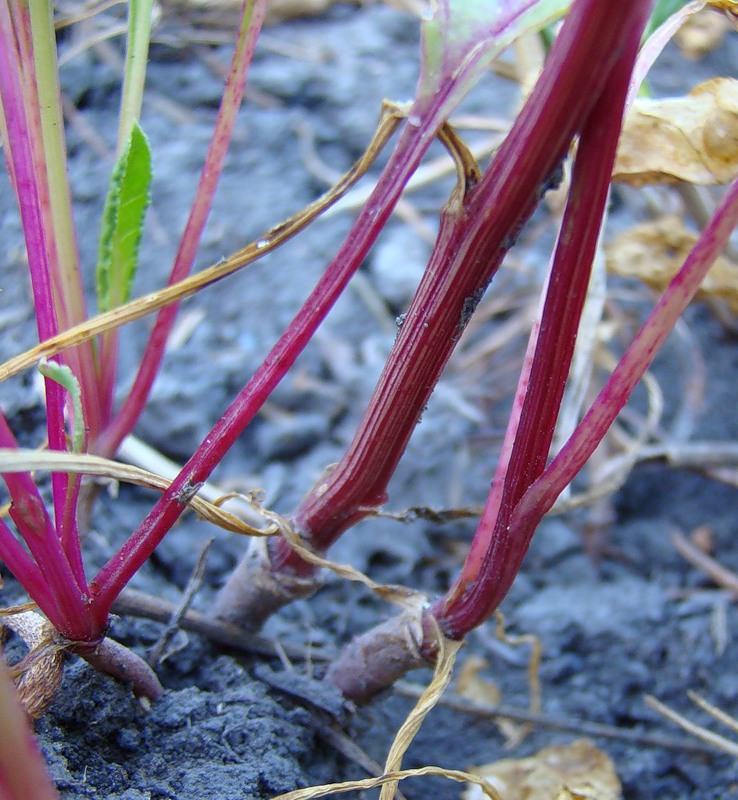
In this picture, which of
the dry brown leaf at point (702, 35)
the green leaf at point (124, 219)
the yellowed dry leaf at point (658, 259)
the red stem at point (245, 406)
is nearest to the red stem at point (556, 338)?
the red stem at point (245, 406)

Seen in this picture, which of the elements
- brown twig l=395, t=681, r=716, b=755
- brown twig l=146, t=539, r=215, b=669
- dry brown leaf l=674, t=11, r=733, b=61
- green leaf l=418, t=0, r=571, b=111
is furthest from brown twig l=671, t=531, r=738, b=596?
dry brown leaf l=674, t=11, r=733, b=61

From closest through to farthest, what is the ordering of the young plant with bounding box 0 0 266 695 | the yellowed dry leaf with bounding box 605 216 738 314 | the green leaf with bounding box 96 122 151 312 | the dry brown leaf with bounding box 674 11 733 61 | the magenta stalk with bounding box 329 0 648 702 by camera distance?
1. the magenta stalk with bounding box 329 0 648 702
2. the young plant with bounding box 0 0 266 695
3. the green leaf with bounding box 96 122 151 312
4. the yellowed dry leaf with bounding box 605 216 738 314
5. the dry brown leaf with bounding box 674 11 733 61

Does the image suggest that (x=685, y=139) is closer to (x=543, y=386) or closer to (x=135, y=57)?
(x=543, y=386)

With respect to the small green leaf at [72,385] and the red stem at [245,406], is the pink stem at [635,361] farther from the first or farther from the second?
the small green leaf at [72,385]

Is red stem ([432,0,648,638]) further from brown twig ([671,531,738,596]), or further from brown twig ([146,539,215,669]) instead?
brown twig ([671,531,738,596])

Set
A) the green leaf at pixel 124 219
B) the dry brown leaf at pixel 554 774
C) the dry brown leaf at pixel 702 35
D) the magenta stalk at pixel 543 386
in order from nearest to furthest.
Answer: the magenta stalk at pixel 543 386 < the green leaf at pixel 124 219 < the dry brown leaf at pixel 554 774 < the dry brown leaf at pixel 702 35

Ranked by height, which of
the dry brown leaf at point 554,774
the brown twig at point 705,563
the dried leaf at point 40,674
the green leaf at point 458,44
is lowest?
the dry brown leaf at point 554,774

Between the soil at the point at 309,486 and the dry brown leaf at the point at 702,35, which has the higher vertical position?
the dry brown leaf at the point at 702,35
